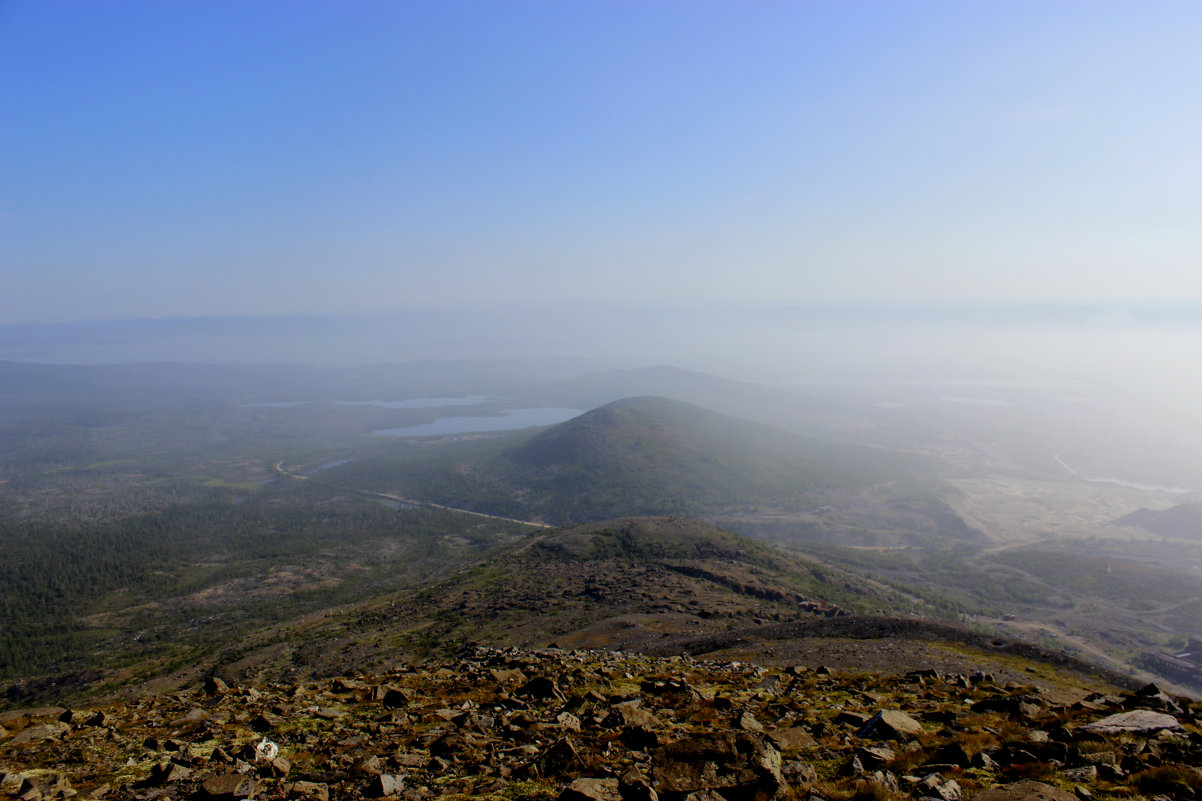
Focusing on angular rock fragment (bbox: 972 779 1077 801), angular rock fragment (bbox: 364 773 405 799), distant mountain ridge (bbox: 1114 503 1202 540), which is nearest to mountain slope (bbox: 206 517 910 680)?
angular rock fragment (bbox: 364 773 405 799)

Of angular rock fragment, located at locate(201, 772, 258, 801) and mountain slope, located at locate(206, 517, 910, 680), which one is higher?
angular rock fragment, located at locate(201, 772, 258, 801)

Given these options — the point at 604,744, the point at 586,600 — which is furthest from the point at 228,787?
the point at 586,600

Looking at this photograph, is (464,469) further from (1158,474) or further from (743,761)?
(1158,474)

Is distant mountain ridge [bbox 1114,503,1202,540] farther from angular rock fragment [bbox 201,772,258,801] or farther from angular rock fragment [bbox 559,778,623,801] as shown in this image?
angular rock fragment [bbox 201,772,258,801]

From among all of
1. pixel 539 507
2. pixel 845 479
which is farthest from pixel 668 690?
pixel 845 479

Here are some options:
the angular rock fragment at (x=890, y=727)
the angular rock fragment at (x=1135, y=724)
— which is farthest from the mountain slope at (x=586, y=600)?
the angular rock fragment at (x=1135, y=724)

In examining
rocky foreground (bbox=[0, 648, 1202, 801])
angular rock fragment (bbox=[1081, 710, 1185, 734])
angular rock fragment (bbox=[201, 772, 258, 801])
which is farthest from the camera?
angular rock fragment (bbox=[1081, 710, 1185, 734])

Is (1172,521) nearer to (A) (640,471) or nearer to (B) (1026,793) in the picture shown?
(A) (640,471)

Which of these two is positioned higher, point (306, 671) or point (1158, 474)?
point (306, 671)
